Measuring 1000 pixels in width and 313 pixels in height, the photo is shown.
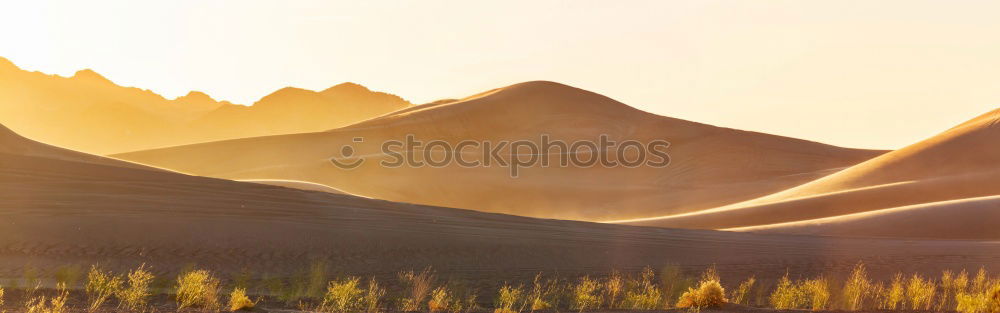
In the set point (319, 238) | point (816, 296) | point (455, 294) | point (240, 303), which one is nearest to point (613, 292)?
point (455, 294)

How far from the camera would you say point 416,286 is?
17.8m

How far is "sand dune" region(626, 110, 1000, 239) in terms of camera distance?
3712 centimetres

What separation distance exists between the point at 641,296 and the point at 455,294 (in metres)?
3.48

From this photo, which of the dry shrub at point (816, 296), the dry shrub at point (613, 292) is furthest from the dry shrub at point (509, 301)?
the dry shrub at point (816, 296)

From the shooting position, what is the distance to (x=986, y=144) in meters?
58.2

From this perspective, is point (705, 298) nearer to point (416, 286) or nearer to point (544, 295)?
point (544, 295)

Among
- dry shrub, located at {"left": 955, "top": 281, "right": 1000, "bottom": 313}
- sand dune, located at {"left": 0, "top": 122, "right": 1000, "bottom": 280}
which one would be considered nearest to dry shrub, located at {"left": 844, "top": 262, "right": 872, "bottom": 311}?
dry shrub, located at {"left": 955, "top": 281, "right": 1000, "bottom": 313}

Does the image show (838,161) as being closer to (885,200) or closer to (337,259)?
(885,200)

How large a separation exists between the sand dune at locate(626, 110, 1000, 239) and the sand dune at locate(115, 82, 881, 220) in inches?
315

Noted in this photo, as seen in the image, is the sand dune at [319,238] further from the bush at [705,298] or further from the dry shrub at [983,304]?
the dry shrub at [983,304]

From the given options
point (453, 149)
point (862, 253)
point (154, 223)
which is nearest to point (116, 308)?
point (154, 223)

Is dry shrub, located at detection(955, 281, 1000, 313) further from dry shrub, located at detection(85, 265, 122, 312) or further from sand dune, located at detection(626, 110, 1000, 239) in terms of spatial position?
sand dune, located at detection(626, 110, 1000, 239)

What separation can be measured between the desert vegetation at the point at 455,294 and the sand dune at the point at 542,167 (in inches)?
1461

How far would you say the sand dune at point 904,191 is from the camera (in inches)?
1462
